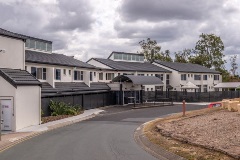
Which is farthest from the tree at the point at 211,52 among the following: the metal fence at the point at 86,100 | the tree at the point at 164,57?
the metal fence at the point at 86,100

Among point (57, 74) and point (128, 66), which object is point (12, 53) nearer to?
point (57, 74)

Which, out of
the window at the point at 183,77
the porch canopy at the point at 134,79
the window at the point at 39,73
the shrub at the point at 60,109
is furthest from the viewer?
the window at the point at 183,77

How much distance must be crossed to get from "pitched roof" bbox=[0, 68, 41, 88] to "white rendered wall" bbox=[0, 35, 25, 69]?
0.56 m

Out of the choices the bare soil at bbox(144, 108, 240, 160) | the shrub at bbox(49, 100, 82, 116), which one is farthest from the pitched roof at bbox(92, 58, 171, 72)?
the bare soil at bbox(144, 108, 240, 160)

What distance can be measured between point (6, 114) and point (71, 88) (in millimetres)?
16497

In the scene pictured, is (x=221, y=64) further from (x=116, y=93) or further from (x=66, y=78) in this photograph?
(x=66, y=78)

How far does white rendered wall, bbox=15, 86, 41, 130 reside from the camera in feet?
86.2

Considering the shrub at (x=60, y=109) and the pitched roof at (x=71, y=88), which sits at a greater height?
the pitched roof at (x=71, y=88)

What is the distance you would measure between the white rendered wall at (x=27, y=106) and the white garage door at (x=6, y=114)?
459 mm

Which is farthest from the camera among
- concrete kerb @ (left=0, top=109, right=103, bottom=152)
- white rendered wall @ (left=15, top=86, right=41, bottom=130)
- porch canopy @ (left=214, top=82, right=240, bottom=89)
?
porch canopy @ (left=214, top=82, right=240, bottom=89)

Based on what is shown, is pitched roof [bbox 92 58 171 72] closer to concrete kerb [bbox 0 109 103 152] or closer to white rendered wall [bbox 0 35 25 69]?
concrete kerb [bbox 0 109 103 152]

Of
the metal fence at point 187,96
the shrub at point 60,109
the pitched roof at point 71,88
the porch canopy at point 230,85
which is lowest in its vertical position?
the shrub at point 60,109

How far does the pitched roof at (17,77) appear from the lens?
26.0m

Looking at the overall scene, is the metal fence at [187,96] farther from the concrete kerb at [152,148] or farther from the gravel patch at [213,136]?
the concrete kerb at [152,148]
